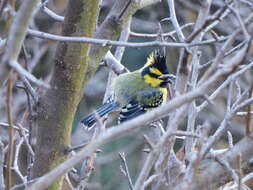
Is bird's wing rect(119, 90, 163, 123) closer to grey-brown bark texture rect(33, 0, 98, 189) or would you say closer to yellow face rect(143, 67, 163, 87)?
yellow face rect(143, 67, 163, 87)

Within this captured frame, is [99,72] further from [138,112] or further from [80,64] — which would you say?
[80,64]

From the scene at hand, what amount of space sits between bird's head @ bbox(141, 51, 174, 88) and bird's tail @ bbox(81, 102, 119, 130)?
1.12ft

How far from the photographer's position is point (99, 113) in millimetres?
3994

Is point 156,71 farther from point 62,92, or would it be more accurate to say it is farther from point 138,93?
point 62,92

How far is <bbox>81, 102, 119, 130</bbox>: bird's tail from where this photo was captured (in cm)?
386

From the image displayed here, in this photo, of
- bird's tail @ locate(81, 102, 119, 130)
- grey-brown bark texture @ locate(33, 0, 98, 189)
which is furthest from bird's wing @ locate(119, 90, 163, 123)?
grey-brown bark texture @ locate(33, 0, 98, 189)

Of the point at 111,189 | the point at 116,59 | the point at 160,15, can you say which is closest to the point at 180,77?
the point at 116,59

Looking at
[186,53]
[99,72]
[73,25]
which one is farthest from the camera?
[99,72]

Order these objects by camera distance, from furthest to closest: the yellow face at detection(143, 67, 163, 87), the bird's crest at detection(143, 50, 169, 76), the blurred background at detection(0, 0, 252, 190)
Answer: the blurred background at detection(0, 0, 252, 190) < the yellow face at detection(143, 67, 163, 87) < the bird's crest at detection(143, 50, 169, 76)

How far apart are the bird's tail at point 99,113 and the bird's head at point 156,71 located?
0.34 meters

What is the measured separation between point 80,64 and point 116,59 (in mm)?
1250

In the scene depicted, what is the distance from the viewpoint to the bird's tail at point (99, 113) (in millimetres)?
3855

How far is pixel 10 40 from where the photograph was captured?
56.1 inches

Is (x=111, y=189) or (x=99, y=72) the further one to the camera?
(x=99, y=72)
